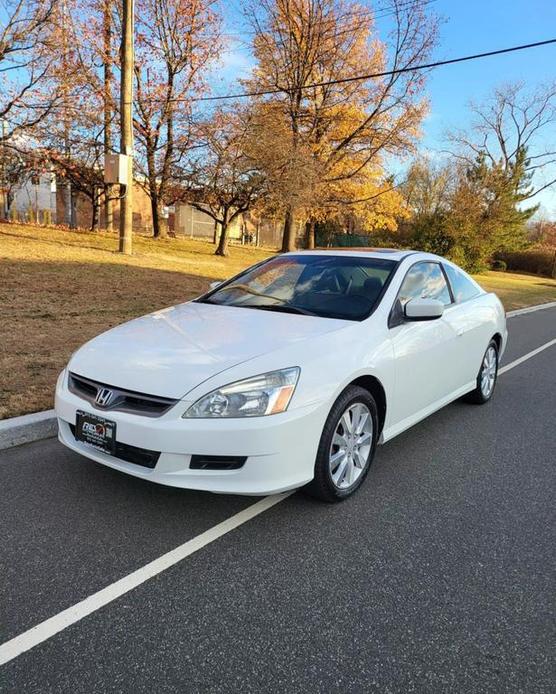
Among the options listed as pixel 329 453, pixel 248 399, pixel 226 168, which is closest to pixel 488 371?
pixel 329 453

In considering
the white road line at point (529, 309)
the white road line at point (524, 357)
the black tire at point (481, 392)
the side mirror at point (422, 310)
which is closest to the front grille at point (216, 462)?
the side mirror at point (422, 310)

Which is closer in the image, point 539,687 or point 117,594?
point 539,687

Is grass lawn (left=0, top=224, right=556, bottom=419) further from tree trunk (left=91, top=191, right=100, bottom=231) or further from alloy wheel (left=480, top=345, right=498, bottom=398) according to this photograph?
tree trunk (left=91, top=191, right=100, bottom=231)

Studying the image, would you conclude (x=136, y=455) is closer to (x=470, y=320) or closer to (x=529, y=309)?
(x=470, y=320)

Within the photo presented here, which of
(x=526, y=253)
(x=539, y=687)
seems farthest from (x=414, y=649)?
(x=526, y=253)

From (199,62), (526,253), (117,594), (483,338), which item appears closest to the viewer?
(117,594)

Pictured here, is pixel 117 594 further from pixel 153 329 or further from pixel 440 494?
pixel 440 494

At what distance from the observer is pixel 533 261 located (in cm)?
4412

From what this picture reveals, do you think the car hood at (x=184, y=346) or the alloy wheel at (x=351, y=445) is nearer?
the car hood at (x=184, y=346)

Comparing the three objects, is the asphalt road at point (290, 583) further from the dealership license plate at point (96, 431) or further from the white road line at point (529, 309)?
the white road line at point (529, 309)

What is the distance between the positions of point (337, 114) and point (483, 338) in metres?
19.4

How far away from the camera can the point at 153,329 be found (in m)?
3.67

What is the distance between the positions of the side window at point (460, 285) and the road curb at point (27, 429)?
3.73 meters

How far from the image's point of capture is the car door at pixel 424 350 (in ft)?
12.5
